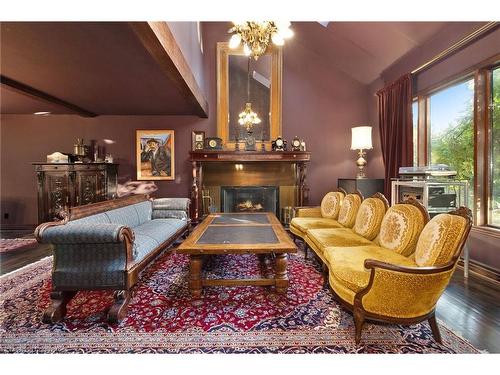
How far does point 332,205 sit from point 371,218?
1.15 meters

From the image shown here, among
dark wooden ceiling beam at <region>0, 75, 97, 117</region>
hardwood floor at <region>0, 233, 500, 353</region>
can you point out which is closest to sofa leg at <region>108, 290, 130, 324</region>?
hardwood floor at <region>0, 233, 500, 353</region>

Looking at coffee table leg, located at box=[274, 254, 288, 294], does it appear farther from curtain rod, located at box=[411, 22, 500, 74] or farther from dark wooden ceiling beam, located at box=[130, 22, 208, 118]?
curtain rod, located at box=[411, 22, 500, 74]

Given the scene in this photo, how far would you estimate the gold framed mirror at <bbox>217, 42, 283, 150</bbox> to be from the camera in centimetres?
522

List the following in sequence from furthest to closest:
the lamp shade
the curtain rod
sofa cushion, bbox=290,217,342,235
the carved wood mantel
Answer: the carved wood mantel
the lamp shade
sofa cushion, bbox=290,217,342,235
the curtain rod

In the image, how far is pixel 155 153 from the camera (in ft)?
17.5

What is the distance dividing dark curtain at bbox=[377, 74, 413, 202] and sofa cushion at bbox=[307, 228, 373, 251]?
188cm

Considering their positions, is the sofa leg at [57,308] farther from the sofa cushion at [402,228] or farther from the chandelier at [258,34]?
the chandelier at [258,34]

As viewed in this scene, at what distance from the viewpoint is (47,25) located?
7.04 ft

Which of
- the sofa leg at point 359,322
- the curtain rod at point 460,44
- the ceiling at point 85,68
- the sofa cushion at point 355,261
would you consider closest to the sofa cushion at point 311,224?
the sofa cushion at point 355,261

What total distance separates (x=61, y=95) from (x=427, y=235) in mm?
5150

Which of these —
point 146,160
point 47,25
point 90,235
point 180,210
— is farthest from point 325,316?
point 146,160

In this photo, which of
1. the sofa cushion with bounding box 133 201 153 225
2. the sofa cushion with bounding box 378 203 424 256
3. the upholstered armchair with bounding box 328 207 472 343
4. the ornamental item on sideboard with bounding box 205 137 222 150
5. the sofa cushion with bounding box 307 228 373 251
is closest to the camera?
the upholstered armchair with bounding box 328 207 472 343

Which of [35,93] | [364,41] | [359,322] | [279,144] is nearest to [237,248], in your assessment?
[359,322]

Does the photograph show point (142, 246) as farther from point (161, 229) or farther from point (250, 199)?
point (250, 199)
